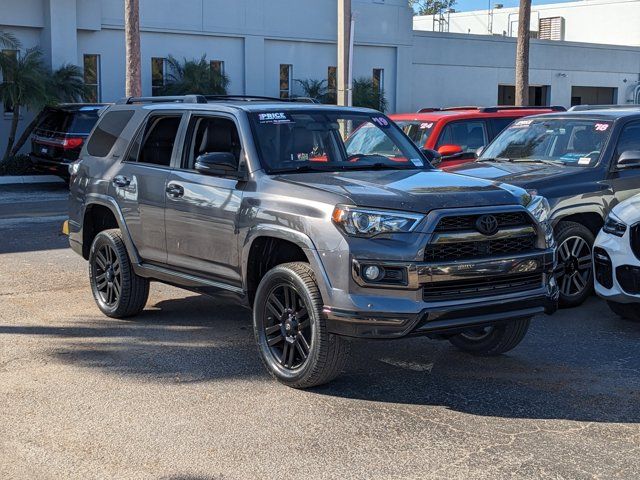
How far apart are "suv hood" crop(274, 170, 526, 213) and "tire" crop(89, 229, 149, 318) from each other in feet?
7.10

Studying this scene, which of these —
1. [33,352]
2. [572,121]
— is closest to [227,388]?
[33,352]

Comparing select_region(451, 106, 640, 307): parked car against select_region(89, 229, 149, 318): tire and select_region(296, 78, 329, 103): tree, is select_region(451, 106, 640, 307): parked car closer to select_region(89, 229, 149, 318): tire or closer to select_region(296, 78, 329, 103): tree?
select_region(89, 229, 149, 318): tire

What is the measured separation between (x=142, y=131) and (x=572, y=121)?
470 cm

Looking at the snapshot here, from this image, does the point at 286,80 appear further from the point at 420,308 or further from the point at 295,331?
the point at 420,308

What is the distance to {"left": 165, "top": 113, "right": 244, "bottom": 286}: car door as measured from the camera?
676 cm

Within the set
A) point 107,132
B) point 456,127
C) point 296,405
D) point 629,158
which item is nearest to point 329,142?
point 296,405

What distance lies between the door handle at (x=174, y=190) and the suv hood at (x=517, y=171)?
3.16 m

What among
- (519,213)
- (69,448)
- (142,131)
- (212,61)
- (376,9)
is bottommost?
(69,448)

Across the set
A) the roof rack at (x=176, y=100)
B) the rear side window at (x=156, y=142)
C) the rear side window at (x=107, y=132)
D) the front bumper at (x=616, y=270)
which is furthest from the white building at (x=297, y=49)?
the front bumper at (x=616, y=270)

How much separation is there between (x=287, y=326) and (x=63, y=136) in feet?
48.1

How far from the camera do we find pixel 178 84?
84.2 feet

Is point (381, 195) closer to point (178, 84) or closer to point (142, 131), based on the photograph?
point (142, 131)

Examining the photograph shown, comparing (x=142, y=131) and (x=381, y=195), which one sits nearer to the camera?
(x=381, y=195)

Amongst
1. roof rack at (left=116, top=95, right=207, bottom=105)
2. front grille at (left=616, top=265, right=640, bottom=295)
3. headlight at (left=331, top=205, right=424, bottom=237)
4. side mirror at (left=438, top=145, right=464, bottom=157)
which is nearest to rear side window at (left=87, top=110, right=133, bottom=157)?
roof rack at (left=116, top=95, right=207, bottom=105)
